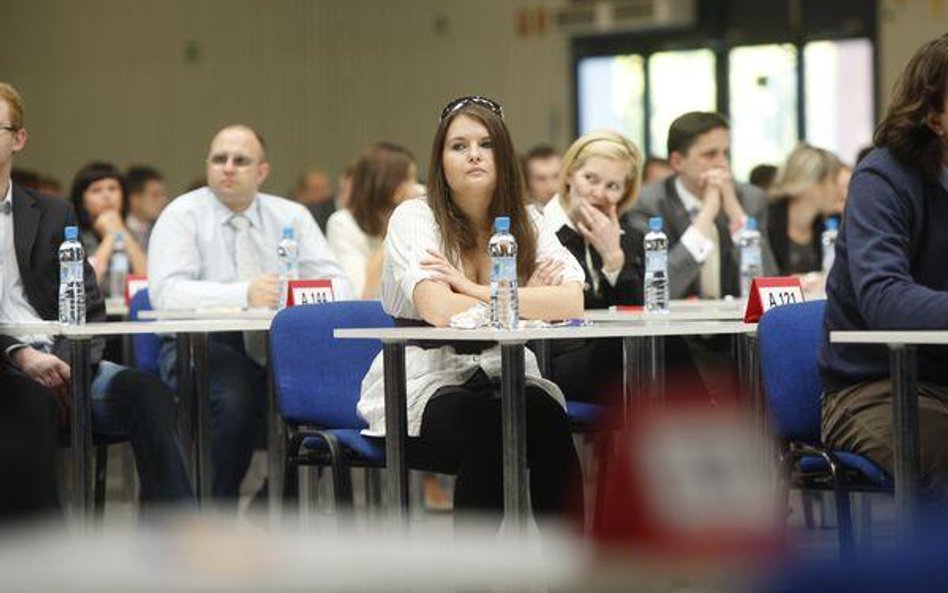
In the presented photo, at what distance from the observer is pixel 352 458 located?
13.5ft

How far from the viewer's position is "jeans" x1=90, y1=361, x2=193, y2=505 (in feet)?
14.4

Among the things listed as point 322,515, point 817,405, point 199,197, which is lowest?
point 322,515

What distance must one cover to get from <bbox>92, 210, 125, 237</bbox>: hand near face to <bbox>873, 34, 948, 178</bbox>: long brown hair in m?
5.01

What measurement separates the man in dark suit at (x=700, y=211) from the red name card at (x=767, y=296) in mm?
1541

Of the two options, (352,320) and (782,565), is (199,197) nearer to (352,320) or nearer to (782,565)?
(352,320)

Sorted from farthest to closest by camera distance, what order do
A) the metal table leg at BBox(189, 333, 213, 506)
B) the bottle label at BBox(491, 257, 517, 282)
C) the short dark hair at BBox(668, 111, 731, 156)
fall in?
the short dark hair at BBox(668, 111, 731, 156)
the metal table leg at BBox(189, 333, 213, 506)
the bottle label at BBox(491, 257, 517, 282)

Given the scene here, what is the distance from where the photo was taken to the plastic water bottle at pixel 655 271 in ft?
16.2

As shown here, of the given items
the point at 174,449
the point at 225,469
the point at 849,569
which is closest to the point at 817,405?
the point at 174,449

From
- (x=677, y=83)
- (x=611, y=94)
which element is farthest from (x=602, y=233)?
(x=611, y=94)

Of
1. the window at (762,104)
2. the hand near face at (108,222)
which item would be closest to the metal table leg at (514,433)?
the hand near face at (108,222)

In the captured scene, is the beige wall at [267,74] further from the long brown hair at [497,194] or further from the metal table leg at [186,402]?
the long brown hair at [497,194]

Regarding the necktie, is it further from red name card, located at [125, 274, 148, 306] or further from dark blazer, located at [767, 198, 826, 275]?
dark blazer, located at [767, 198, 826, 275]

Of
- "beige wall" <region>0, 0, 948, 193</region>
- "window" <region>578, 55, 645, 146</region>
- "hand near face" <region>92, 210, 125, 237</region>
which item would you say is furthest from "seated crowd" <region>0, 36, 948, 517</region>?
"beige wall" <region>0, 0, 948, 193</region>

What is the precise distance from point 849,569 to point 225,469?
5.06 meters
